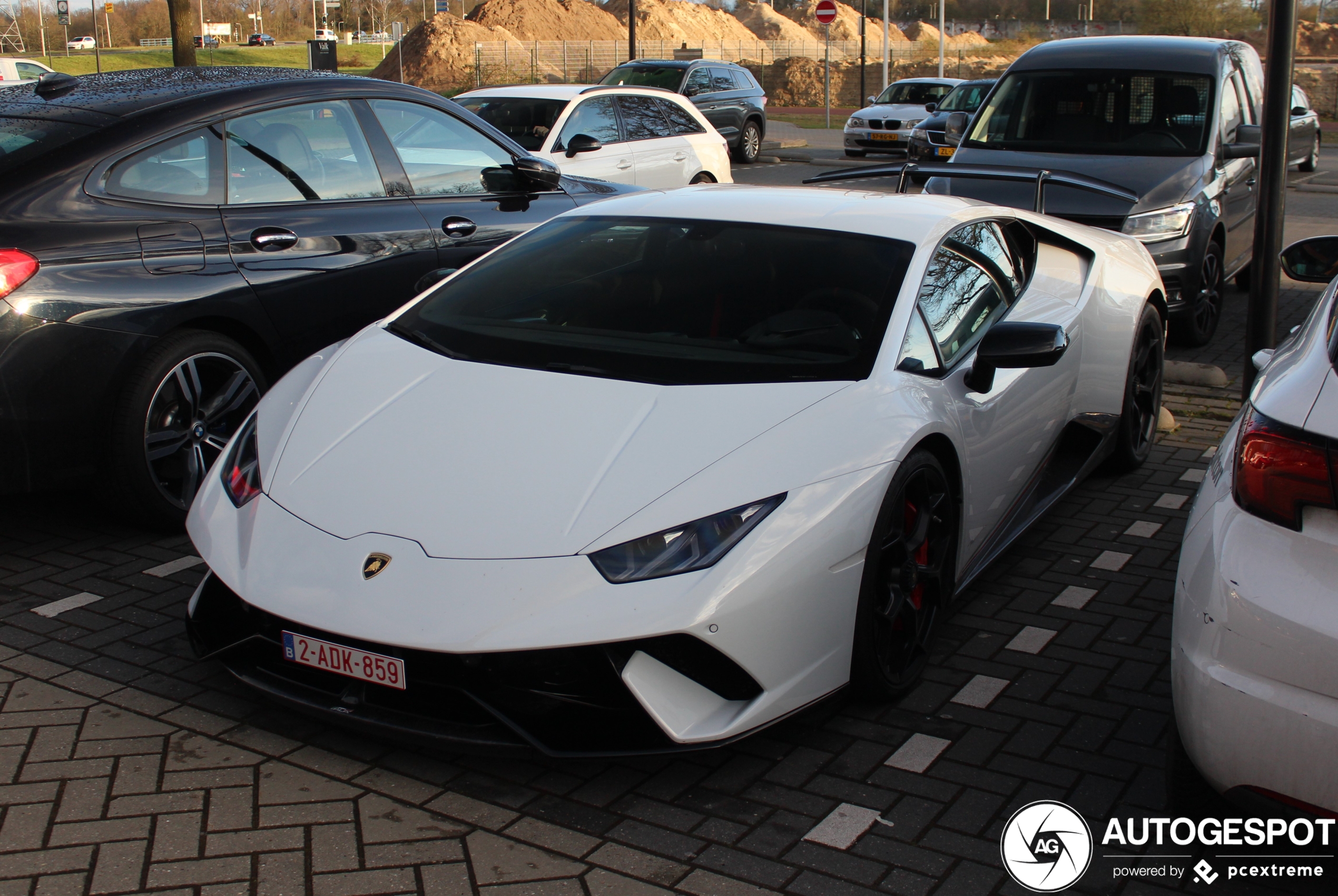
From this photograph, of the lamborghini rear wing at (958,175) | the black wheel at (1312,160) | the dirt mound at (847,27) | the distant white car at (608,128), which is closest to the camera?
the lamborghini rear wing at (958,175)

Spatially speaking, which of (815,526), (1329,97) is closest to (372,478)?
(815,526)

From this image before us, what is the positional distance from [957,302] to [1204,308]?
198 inches

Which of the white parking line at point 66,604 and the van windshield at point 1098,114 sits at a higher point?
the van windshield at point 1098,114

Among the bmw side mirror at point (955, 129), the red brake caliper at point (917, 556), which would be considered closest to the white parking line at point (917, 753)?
the red brake caliper at point (917, 556)

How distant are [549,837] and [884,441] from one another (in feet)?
4.45

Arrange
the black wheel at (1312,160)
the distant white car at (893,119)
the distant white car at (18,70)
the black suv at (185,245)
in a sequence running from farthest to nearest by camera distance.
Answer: the distant white car at (18,70), the distant white car at (893,119), the black wheel at (1312,160), the black suv at (185,245)

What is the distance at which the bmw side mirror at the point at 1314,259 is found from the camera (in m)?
3.94

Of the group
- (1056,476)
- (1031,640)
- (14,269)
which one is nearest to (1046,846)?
(1031,640)

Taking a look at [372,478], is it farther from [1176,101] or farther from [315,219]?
[1176,101]

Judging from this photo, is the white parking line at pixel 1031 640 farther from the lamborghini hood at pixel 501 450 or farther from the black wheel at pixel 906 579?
the lamborghini hood at pixel 501 450

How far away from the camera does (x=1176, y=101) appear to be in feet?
27.9

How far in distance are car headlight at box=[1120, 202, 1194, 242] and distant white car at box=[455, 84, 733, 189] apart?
4.78 m

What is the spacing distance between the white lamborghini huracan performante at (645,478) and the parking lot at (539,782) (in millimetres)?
214

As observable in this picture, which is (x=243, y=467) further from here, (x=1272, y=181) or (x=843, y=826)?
(x=1272, y=181)
